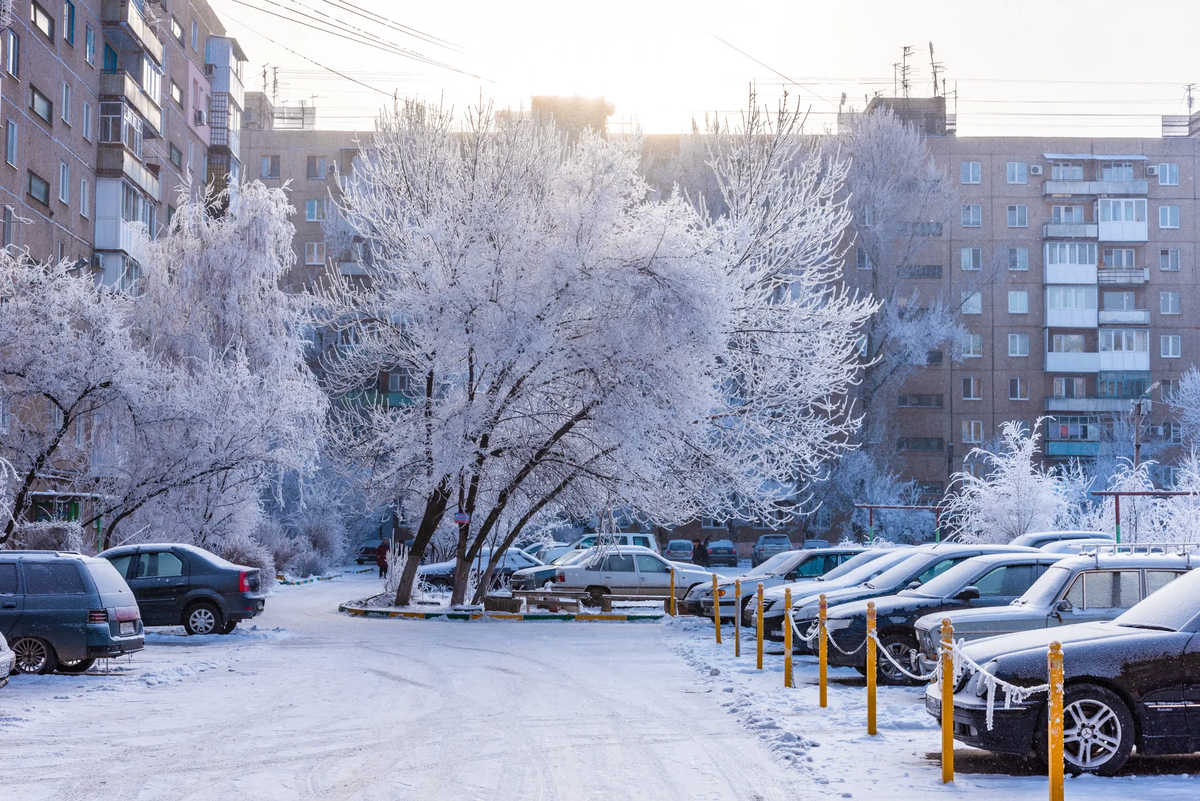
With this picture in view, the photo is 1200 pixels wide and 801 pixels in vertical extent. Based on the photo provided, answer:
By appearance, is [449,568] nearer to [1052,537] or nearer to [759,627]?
[1052,537]

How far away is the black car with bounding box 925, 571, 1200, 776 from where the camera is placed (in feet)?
31.1

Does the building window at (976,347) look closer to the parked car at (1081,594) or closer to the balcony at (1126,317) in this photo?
the balcony at (1126,317)

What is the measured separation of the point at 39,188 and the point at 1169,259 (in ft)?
216

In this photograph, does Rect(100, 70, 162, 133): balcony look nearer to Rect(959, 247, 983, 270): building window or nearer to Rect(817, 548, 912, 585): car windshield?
Rect(817, 548, 912, 585): car windshield

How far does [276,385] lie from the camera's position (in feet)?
99.7

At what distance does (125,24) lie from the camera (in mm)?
45719

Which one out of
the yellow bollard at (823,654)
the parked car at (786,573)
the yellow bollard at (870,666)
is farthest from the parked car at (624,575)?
the yellow bollard at (870,666)

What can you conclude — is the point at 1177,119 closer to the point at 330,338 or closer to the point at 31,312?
the point at 330,338

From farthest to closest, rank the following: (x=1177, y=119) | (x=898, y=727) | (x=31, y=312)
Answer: (x=1177, y=119) → (x=31, y=312) → (x=898, y=727)

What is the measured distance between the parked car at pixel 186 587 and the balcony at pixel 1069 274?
64822 millimetres

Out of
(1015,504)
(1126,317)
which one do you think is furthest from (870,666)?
(1126,317)

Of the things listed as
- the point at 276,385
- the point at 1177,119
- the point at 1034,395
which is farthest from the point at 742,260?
the point at 1177,119

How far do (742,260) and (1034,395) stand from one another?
168ft

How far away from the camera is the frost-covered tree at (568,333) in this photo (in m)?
27.6
